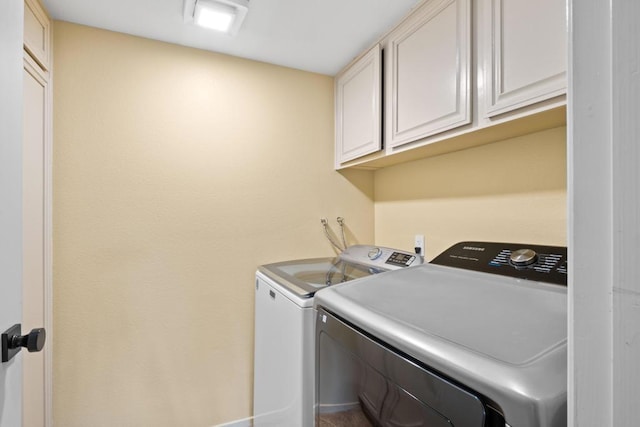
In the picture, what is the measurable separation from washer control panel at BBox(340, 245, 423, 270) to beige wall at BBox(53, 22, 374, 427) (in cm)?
27

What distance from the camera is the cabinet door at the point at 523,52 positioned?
3.04 feet

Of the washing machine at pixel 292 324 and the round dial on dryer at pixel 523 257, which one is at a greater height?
the round dial on dryer at pixel 523 257

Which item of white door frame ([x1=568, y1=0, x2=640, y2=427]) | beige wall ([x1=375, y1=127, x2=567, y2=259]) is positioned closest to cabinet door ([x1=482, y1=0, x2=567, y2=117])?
beige wall ([x1=375, y1=127, x2=567, y2=259])

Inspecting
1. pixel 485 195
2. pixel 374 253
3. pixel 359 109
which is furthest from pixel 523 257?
pixel 359 109

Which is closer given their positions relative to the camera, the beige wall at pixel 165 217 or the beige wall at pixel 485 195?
the beige wall at pixel 485 195

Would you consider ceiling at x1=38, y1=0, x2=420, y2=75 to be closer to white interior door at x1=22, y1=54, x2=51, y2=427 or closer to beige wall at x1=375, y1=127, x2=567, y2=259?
white interior door at x1=22, y1=54, x2=51, y2=427

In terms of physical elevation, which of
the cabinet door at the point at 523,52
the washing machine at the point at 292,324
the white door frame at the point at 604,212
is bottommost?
the washing machine at the point at 292,324

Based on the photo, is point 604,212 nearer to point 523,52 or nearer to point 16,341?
point 523,52

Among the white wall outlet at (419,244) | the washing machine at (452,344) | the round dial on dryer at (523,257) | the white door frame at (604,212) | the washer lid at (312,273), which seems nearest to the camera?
the white door frame at (604,212)

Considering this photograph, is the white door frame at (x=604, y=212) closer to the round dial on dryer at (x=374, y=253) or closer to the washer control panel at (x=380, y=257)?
the washer control panel at (x=380, y=257)

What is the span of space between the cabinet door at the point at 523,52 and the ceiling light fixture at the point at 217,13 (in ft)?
3.45

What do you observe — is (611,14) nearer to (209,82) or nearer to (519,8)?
(519,8)

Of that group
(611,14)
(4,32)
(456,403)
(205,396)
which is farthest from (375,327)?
(205,396)

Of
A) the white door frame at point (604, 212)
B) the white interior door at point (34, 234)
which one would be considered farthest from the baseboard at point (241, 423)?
the white door frame at point (604, 212)
